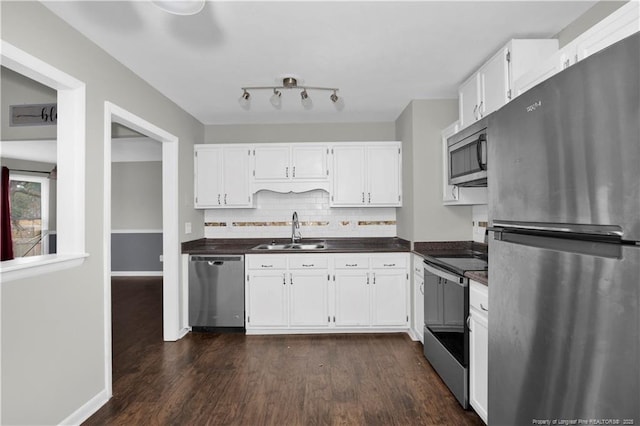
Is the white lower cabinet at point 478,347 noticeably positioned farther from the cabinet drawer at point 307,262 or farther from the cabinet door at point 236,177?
the cabinet door at point 236,177

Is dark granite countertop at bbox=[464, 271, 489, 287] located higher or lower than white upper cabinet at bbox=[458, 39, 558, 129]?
lower

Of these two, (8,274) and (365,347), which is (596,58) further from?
(365,347)

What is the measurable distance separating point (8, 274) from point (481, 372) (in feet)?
8.66

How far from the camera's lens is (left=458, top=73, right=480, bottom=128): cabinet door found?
2662 millimetres

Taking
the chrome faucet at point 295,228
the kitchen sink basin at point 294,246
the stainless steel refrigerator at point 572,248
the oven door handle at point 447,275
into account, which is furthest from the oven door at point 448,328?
the chrome faucet at point 295,228

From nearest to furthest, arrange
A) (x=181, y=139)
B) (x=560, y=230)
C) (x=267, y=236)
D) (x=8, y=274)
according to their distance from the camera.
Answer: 1. (x=560, y=230)
2. (x=8, y=274)
3. (x=181, y=139)
4. (x=267, y=236)

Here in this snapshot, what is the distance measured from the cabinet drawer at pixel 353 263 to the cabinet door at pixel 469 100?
167 centimetres

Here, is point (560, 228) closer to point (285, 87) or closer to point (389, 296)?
point (285, 87)

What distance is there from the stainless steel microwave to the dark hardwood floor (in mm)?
1591

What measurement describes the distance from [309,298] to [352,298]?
472 mm

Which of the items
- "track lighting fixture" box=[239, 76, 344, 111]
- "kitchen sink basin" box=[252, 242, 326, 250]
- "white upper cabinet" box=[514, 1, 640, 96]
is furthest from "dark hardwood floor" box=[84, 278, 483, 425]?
"track lighting fixture" box=[239, 76, 344, 111]

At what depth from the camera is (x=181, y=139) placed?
12.0ft

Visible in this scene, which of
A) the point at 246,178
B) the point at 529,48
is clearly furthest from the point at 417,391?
the point at 246,178

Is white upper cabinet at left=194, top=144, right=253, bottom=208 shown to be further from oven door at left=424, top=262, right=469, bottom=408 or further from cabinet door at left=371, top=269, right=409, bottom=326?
oven door at left=424, top=262, right=469, bottom=408
